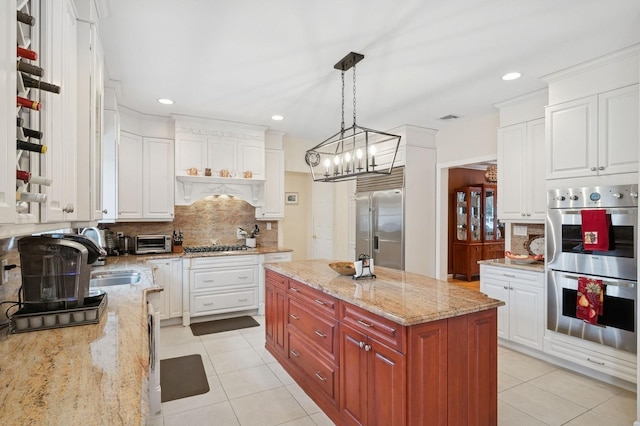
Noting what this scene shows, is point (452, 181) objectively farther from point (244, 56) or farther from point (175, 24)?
point (175, 24)

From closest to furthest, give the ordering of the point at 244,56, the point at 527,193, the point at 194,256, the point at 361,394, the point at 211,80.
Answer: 1. the point at 361,394
2. the point at 244,56
3. the point at 211,80
4. the point at 527,193
5. the point at 194,256

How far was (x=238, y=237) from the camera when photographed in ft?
17.4

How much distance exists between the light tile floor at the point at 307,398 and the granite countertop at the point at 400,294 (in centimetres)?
95

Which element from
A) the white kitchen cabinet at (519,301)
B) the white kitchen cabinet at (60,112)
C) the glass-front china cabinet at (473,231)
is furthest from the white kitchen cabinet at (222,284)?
the glass-front china cabinet at (473,231)

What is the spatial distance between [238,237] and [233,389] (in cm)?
273

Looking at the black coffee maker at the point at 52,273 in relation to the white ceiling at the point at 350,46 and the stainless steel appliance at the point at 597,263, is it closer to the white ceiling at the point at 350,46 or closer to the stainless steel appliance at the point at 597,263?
the white ceiling at the point at 350,46

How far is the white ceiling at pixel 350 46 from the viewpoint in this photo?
7.23 ft

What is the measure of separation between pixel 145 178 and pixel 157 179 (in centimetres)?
14

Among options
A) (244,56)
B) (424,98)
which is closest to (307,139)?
(424,98)

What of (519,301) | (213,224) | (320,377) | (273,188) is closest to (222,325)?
(213,224)

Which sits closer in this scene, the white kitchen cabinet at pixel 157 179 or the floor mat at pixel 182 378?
the floor mat at pixel 182 378

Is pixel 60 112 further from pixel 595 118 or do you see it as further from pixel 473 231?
pixel 473 231

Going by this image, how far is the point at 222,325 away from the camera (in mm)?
4465

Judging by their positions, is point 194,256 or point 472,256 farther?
point 472,256
